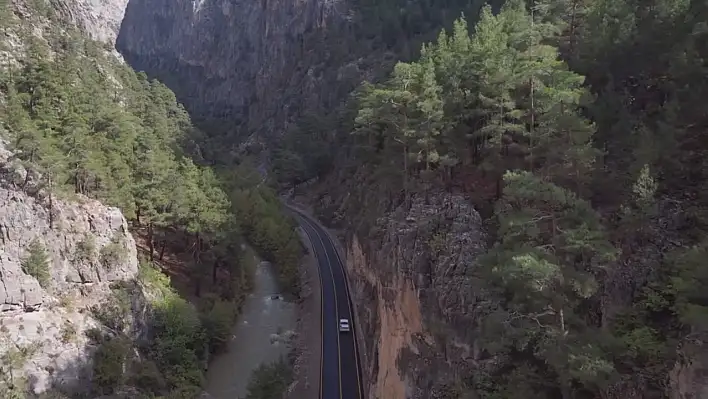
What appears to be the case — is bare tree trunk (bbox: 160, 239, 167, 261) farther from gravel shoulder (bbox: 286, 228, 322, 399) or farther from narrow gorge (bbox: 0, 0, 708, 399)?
gravel shoulder (bbox: 286, 228, 322, 399)

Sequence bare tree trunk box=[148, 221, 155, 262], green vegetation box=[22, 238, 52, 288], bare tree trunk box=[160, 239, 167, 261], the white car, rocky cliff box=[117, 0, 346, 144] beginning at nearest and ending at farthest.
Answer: green vegetation box=[22, 238, 52, 288]
the white car
bare tree trunk box=[148, 221, 155, 262]
bare tree trunk box=[160, 239, 167, 261]
rocky cliff box=[117, 0, 346, 144]

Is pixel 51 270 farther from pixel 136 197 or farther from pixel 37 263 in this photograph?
pixel 136 197

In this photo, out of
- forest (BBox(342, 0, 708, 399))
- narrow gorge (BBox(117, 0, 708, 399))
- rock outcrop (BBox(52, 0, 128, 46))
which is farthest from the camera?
rock outcrop (BBox(52, 0, 128, 46))

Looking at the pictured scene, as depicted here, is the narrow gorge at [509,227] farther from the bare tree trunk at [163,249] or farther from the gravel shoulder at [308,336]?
the bare tree trunk at [163,249]

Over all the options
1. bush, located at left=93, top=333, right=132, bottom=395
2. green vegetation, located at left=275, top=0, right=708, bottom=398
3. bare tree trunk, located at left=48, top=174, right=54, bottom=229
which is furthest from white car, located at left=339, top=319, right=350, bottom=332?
bare tree trunk, located at left=48, top=174, right=54, bottom=229

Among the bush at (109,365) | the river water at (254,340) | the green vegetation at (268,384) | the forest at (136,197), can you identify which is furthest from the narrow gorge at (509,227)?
the bush at (109,365)

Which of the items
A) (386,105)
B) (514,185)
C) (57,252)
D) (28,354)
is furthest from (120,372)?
(514,185)
